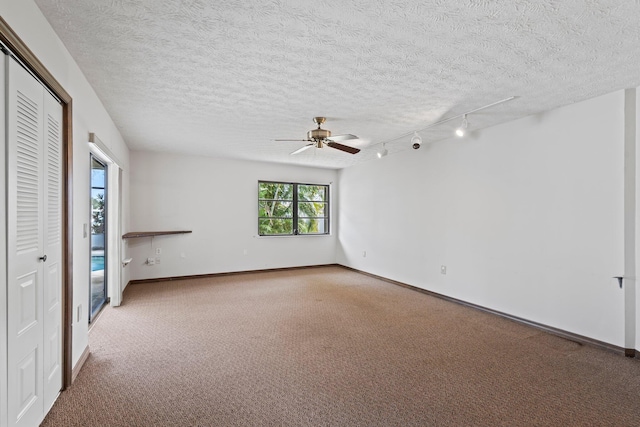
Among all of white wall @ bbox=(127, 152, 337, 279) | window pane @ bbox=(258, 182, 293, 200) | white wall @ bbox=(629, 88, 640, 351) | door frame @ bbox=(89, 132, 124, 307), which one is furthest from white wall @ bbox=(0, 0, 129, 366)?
white wall @ bbox=(629, 88, 640, 351)

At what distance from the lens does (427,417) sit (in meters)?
1.98

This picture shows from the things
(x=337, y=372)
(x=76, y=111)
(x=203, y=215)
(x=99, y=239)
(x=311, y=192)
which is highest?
(x=76, y=111)

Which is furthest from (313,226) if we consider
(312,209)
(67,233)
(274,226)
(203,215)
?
(67,233)

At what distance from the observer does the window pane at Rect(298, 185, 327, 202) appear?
7391 millimetres

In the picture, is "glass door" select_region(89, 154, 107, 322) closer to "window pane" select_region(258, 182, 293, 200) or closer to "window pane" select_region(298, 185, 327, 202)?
"window pane" select_region(258, 182, 293, 200)

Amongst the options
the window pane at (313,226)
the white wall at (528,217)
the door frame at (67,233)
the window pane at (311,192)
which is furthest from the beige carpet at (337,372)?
the window pane at (311,192)

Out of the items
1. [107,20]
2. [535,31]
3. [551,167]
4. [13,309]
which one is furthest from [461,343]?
[107,20]

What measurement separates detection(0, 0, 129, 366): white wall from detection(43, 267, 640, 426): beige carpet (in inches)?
23.2

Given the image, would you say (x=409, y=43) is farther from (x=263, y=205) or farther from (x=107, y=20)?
(x=263, y=205)

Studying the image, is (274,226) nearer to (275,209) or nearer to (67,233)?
(275,209)

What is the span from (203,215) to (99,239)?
2.26 meters

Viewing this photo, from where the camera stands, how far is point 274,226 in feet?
23.2

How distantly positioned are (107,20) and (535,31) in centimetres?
262

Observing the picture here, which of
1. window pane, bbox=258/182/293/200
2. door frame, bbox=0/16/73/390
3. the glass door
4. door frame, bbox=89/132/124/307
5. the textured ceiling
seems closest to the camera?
the textured ceiling
